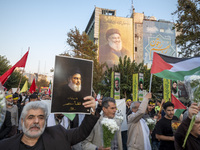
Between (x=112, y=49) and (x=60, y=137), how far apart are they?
36.9 meters

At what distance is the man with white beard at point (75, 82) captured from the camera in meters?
2.42

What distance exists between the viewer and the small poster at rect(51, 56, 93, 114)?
2342mm

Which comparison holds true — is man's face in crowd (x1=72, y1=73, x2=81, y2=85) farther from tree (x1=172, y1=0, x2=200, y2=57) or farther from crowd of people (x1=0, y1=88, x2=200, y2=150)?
tree (x1=172, y1=0, x2=200, y2=57)

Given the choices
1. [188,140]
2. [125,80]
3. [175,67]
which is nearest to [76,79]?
[188,140]

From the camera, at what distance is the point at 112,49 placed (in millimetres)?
38531

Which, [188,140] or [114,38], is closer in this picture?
[188,140]

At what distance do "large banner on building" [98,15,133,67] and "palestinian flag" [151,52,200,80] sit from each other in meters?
32.6

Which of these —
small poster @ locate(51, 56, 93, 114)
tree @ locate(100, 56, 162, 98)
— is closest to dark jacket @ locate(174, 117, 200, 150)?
small poster @ locate(51, 56, 93, 114)

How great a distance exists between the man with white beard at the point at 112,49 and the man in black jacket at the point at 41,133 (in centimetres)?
3555

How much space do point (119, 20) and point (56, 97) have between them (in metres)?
40.1

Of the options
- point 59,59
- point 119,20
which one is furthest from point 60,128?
point 119,20

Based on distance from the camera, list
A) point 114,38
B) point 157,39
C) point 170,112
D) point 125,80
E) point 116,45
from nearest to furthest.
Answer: point 170,112 < point 125,80 < point 114,38 < point 116,45 < point 157,39

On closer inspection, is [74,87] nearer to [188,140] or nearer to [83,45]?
[188,140]

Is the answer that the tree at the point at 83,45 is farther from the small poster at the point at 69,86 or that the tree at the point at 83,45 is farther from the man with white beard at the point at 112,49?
the small poster at the point at 69,86
